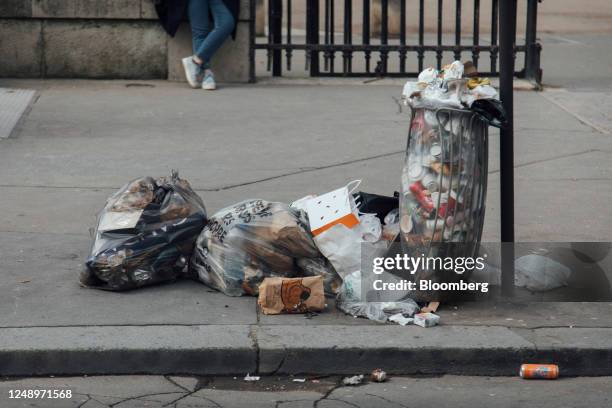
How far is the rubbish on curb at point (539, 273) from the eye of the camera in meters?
5.44

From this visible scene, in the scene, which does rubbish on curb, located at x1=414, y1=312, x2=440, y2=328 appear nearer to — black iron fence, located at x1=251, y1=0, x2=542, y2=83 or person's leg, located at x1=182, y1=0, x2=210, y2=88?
person's leg, located at x1=182, y1=0, x2=210, y2=88

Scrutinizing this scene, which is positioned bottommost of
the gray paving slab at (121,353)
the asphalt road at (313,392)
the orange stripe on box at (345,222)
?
the asphalt road at (313,392)

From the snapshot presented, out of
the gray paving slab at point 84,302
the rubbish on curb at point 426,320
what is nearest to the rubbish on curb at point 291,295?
the gray paving slab at point 84,302

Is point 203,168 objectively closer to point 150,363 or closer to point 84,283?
point 84,283

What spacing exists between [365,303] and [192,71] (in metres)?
6.82

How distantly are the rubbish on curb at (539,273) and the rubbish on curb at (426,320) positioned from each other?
2.18 ft

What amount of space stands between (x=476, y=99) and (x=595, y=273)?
4.38 ft

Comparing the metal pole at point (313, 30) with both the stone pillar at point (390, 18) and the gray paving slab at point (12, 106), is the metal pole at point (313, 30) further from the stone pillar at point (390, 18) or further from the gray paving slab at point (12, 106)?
the stone pillar at point (390, 18)

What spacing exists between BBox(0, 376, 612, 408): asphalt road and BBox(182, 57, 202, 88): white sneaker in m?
7.21

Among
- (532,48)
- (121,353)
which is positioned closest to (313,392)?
(121,353)

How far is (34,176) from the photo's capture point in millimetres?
7898

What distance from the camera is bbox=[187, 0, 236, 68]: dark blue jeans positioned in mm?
11297

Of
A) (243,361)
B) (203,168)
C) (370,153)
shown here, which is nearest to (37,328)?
(243,361)

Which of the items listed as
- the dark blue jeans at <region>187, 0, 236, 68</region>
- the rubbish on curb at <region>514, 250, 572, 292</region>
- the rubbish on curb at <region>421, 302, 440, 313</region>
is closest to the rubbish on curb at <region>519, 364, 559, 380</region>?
the rubbish on curb at <region>421, 302, 440, 313</region>
